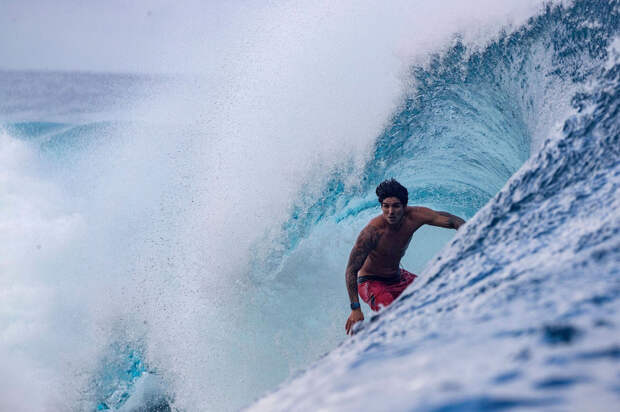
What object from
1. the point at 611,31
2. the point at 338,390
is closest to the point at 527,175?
the point at 338,390

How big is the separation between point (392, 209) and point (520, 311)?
159 cm

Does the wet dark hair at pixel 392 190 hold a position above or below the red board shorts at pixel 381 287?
above

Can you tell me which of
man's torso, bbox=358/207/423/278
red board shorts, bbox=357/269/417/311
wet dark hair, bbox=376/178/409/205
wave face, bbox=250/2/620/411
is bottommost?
wave face, bbox=250/2/620/411

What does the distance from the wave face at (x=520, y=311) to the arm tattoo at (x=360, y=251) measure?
3.55 ft

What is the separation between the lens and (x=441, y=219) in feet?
7.38

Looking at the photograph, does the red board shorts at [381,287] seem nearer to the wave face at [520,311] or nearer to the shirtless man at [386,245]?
the shirtless man at [386,245]

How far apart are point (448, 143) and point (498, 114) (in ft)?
1.86

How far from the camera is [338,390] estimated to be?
67 cm

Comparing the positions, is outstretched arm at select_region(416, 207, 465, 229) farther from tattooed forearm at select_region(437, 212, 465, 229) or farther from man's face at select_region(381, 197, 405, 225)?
man's face at select_region(381, 197, 405, 225)

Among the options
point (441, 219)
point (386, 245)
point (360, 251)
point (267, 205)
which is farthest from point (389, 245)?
point (267, 205)

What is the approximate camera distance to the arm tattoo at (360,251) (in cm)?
221

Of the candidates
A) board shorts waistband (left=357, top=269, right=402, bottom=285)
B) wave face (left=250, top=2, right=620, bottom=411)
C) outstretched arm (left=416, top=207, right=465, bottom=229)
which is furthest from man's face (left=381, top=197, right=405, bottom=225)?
wave face (left=250, top=2, right=620, bottom=411)

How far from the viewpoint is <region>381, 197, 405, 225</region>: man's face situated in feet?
7.37

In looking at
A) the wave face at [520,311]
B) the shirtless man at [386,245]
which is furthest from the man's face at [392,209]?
the wave face at [520,311]
